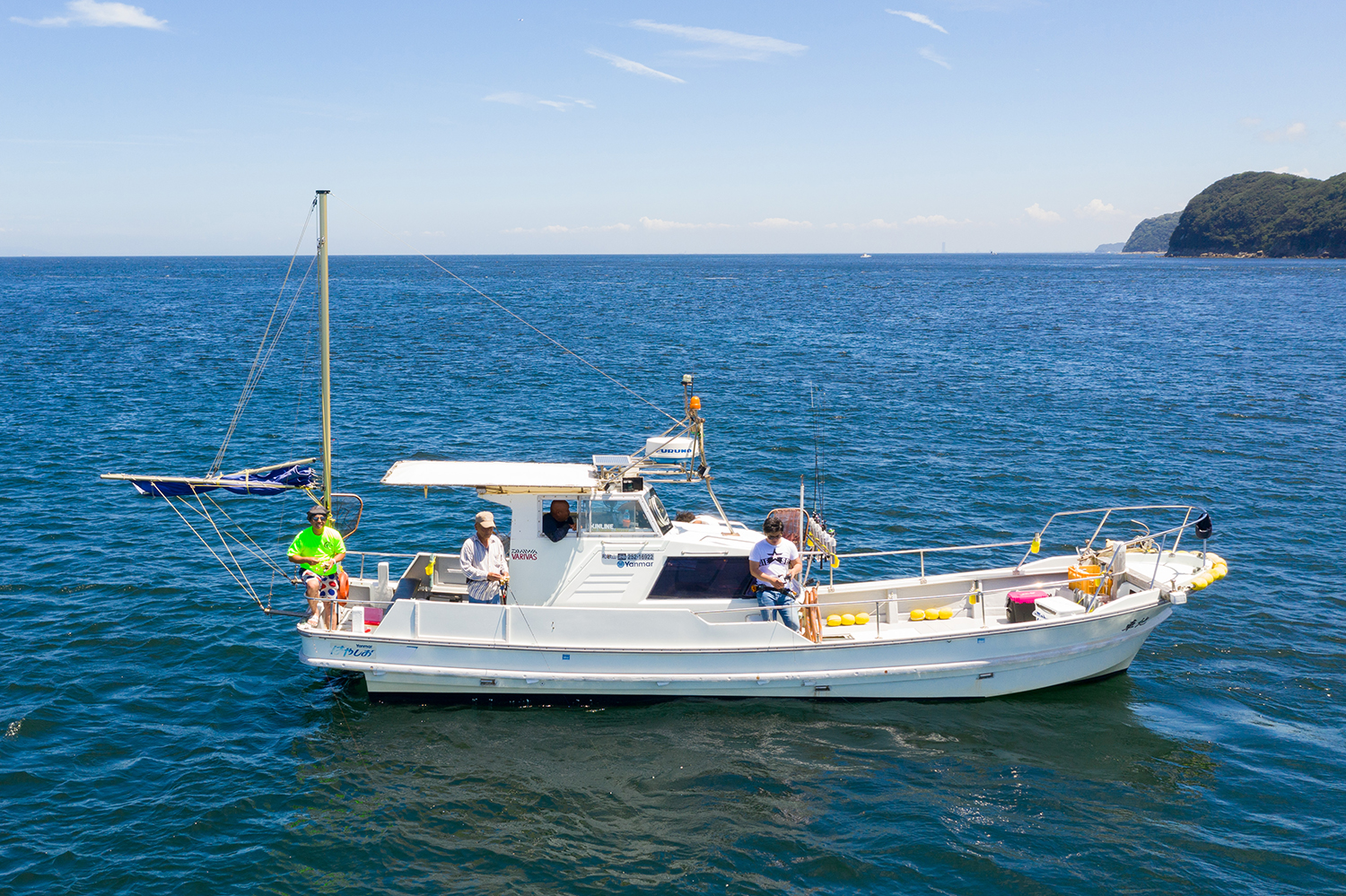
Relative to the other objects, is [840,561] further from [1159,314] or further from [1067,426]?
[1159,314]

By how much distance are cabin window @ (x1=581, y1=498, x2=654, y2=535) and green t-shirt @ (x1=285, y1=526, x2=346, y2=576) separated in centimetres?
381

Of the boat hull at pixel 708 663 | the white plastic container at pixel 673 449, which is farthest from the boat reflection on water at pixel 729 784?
the white plastic container at pixel 673 449

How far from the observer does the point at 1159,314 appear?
69562 mm

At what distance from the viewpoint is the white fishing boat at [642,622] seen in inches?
496

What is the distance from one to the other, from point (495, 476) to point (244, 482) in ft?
11.8

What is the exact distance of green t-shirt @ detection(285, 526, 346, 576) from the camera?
13016 millimetres

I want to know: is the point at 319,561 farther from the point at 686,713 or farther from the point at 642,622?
the point at 686,713

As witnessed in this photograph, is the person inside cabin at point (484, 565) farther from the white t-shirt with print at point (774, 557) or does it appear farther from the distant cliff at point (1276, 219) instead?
the distant cliff at point (1276, 219)

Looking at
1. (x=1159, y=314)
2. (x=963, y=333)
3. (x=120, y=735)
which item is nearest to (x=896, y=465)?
(x=120, y=735)

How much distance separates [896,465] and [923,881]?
1742 cm

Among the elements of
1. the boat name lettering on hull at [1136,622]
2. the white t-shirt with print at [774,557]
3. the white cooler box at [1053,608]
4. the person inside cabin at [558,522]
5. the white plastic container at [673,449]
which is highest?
the white plastic container at [673,449]

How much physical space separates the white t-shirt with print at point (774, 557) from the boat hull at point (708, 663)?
0.81 m

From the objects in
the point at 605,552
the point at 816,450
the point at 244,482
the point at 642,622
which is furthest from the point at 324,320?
the point at 816,450

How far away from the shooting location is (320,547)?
43.1ft
